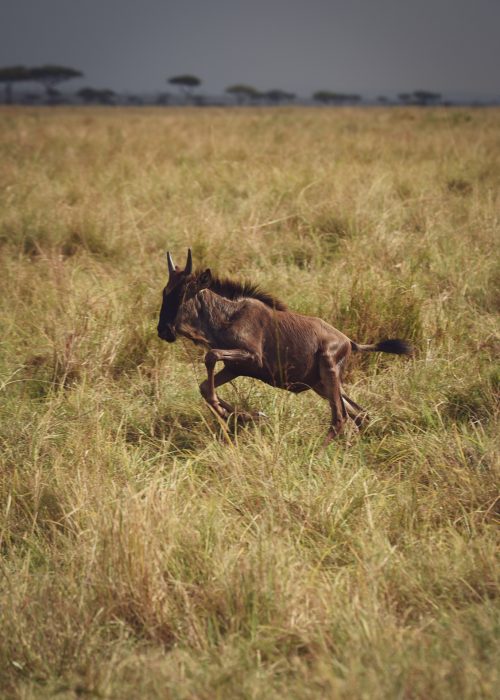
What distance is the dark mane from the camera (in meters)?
3.73

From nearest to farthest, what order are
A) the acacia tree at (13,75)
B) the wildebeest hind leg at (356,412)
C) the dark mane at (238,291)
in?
the dark mane at (238,291)
the wildebeest hind leg at (356,412)
the acacia tree at (13,75)

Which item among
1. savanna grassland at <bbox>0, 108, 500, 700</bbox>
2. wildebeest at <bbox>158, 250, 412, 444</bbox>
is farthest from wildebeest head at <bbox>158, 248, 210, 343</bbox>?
savanna grassland at <bbox>0, 108, 500, 700</bbox>

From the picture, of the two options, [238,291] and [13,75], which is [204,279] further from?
[13,75]

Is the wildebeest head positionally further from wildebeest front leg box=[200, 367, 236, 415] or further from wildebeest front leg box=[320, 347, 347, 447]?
wildebeest front leg box=[320, 347, 347, 447]

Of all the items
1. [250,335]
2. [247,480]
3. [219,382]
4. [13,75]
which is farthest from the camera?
[13,75]

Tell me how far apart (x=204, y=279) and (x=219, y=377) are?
501mm

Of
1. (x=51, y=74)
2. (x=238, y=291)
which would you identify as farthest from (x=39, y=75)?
(x=238, y=291)

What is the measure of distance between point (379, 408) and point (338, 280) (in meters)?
1.79

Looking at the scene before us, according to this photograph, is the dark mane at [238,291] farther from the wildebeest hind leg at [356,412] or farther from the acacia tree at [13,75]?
the acacia tree at [13,75]

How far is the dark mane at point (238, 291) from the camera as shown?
3.73 metres

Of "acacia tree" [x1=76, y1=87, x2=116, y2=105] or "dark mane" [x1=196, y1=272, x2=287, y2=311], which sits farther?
"acacia tree" [x1=76, y1=87, x2=116, y2=105]

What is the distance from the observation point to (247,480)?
3322mm

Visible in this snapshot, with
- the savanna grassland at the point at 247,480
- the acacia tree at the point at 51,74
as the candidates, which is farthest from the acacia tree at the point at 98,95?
the savanna grassland at the point at 247,480

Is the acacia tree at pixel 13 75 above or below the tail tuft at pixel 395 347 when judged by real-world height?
above
